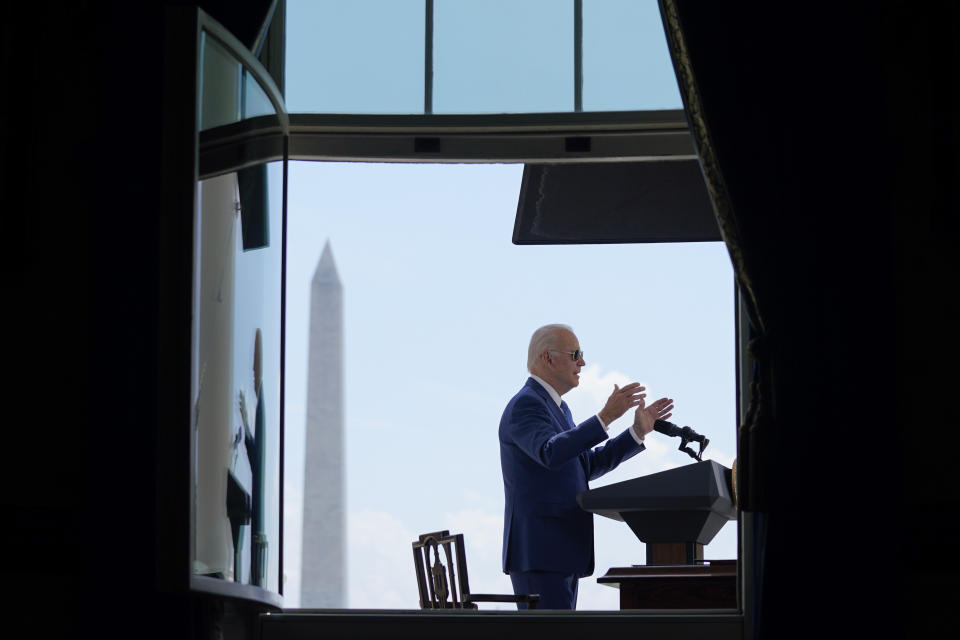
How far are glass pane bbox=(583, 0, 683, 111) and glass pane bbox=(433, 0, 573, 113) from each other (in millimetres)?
66

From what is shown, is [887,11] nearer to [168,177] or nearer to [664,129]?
[664,129]

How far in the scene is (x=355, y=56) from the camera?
375 centimetres

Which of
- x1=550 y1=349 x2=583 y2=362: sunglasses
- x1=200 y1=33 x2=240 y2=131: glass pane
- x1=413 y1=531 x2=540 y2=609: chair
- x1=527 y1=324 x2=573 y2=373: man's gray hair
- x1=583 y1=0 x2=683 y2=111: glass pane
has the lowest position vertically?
x1=413 y1=531 x2=540 y2=609: chair

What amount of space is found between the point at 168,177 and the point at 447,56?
1.72 metres

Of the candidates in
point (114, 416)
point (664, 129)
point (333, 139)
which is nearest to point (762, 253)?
point (664, 129)

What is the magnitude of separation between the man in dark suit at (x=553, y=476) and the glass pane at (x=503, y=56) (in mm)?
963

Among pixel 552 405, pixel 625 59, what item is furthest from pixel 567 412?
pixel 625 59

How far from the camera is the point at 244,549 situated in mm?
2600

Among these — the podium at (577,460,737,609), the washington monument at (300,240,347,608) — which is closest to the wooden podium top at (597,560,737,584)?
the podium at (577,460,737,609)

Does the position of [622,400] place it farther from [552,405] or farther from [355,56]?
[355,56]

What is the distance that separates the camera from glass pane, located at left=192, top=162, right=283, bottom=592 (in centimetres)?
232

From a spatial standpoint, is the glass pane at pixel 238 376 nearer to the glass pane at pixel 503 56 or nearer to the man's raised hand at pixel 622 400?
the glass pane at pixel 503 56

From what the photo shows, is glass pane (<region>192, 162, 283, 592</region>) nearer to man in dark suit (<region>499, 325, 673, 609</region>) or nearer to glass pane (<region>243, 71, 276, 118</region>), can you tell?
glass pane (<region>243, 71, 276, 118</region>)

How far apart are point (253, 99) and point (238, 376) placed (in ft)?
2.05
